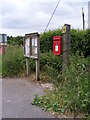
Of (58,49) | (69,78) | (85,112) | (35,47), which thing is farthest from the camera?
(35,47)

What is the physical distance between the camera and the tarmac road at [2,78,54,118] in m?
3.17

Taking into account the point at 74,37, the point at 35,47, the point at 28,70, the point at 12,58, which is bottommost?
the point at 28,70

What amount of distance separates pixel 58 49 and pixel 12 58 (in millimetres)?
2558

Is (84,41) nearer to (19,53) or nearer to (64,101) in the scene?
(19,53)

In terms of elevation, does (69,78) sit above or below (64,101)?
above

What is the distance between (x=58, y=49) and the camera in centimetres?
515

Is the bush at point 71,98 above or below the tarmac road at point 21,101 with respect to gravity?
above

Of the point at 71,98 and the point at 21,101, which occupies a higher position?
the point at 71,98

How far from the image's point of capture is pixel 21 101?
3.85m

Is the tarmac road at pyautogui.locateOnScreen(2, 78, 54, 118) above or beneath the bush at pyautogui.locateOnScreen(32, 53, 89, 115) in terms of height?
beneath

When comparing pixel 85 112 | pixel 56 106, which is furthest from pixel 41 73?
pixel 85 112

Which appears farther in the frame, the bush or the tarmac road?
the tarmac road

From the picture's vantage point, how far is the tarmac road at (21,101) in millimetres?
3172

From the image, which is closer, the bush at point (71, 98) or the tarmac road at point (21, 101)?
Result: the bush at point (71, 98)
